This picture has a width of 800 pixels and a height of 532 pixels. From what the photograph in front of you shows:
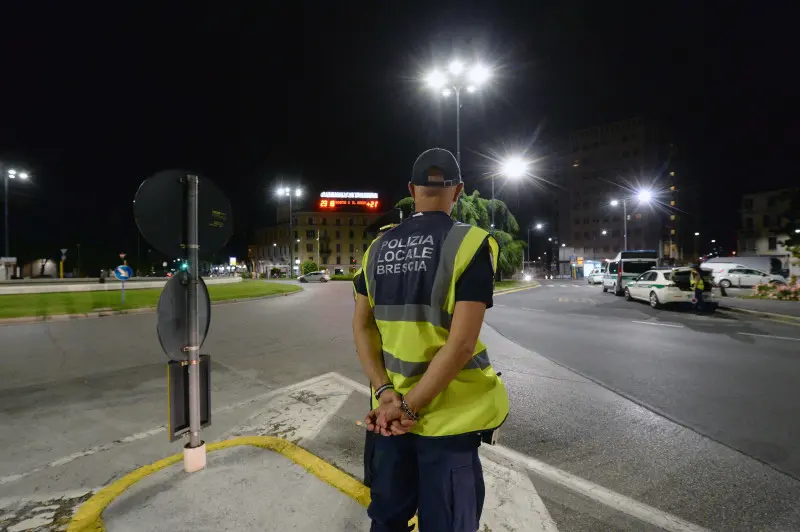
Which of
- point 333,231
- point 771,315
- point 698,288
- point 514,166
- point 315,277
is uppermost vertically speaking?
point 333,231

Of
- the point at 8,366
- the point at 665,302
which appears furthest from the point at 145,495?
the point at 665,302

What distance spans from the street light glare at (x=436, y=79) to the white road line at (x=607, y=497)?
12.4 metres

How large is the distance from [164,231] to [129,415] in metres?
2.86

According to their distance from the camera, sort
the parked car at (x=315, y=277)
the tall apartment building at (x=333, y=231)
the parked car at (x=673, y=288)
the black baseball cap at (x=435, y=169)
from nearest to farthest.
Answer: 1. the black baseball cap at (x=435, y=169)
2. the parked car at (x=673, y=288)
3. the parked car at (x=315, y=277)
4. the tall apartment building at (x=333, y=231)

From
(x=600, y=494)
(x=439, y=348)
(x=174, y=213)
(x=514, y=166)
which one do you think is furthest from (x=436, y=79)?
(x=439, y=348)

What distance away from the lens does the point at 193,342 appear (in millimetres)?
2848

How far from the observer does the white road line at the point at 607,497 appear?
2.43 meters

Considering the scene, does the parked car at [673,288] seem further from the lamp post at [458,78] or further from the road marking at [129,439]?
the road marking at [129,439]

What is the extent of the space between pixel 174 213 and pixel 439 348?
238 centimetres

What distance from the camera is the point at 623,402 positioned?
4.77 m

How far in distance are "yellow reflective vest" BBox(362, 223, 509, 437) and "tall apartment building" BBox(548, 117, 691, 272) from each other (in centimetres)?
8468

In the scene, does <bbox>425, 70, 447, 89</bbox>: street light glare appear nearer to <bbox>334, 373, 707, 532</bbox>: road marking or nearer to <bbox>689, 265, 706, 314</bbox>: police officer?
<bbox>689, 265, 706, 314</bbox>: police officer

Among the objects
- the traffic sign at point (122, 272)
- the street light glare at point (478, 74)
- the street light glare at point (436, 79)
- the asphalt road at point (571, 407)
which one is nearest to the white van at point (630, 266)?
the asphalt road at point (571, 407)

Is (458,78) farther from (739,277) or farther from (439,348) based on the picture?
(739,277)
